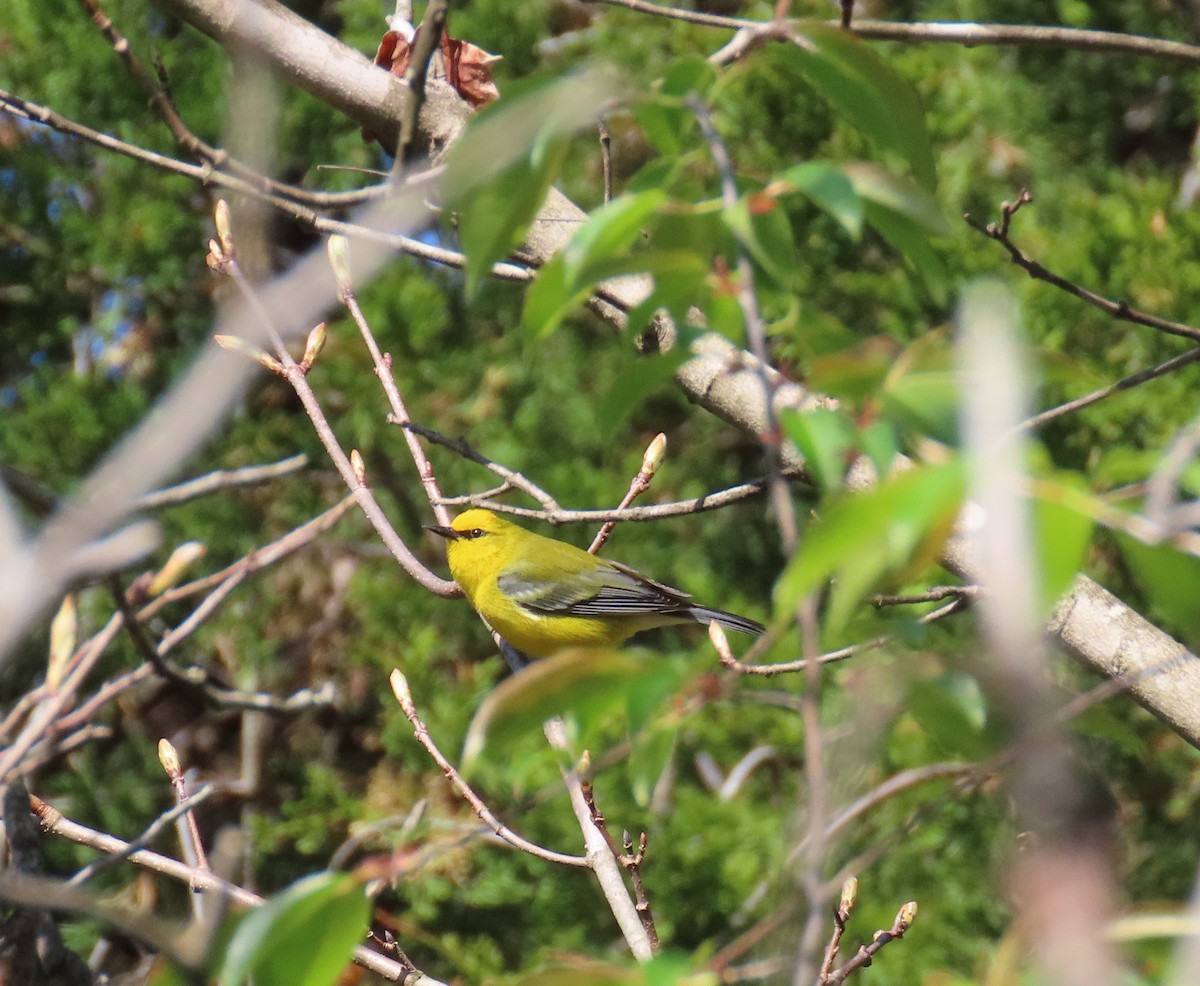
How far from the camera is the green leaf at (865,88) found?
48.1 inches

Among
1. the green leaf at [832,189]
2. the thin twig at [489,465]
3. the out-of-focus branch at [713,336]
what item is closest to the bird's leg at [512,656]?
the thin twig at [489,465]

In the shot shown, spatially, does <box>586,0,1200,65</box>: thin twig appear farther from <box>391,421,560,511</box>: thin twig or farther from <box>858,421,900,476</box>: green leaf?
<box>858,421,900,476</box>: green leaf

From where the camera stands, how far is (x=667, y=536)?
15.4 feet

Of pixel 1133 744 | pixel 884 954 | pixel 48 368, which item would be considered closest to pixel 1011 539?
pixel 1133 744

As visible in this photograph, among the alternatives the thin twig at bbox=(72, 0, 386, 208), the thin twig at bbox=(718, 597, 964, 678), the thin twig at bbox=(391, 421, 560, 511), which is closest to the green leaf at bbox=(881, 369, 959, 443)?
the thin twig at bbox=(718, 597, 964, 678)

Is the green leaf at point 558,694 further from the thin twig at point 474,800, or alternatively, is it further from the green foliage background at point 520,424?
the green foliage background at point 520,424

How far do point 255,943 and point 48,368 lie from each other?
4243 mm

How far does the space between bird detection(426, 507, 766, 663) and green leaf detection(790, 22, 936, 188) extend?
2642mm

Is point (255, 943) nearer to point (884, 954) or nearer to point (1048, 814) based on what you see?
point (1048, 814)

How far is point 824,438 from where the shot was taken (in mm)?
989

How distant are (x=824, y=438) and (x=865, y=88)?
440 millimetres

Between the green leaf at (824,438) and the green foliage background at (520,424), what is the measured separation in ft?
8.02

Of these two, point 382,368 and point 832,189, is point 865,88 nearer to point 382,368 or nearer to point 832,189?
point 832,189

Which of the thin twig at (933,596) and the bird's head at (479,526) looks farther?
the bird's head at (479,526)
